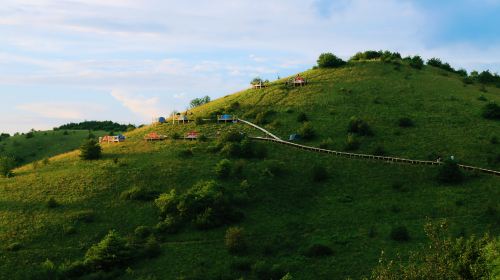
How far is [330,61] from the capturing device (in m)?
141

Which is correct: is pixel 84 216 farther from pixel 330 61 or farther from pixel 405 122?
pixel 330 61

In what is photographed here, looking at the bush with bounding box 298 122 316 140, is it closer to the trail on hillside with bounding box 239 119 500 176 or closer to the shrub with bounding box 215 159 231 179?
the trail on hillside with bounding box 239 119 500 176

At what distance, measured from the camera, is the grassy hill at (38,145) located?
475 ft

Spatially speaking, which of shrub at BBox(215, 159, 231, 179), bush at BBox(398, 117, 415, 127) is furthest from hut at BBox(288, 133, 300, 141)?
bush at BBox(398, 117, 415, 127)

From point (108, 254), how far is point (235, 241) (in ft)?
48.3

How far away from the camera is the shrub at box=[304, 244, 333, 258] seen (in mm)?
63438

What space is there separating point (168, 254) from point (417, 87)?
81.7m

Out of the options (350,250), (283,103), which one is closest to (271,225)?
(350,250)

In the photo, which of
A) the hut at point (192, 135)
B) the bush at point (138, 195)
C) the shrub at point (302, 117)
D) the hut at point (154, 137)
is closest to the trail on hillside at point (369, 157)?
the shrub at point (302, 117)

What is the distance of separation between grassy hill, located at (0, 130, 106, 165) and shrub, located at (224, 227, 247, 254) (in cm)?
9034

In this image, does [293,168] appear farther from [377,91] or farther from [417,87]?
[417,87]

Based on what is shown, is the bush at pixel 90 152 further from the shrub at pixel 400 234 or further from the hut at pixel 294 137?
the shrub at pixel 400 234

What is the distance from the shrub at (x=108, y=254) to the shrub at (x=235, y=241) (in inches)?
459

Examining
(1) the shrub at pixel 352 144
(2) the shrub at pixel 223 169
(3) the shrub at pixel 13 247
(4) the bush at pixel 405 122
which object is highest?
(4) the bush at pixel 405 122
